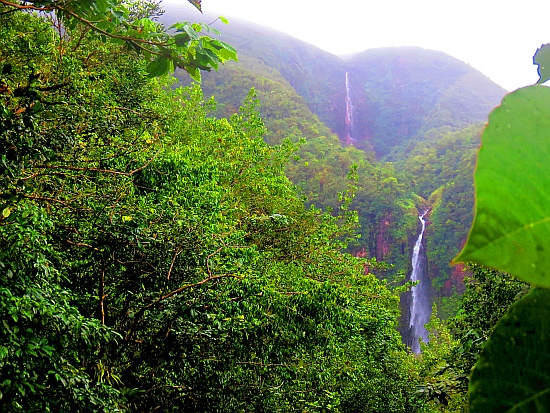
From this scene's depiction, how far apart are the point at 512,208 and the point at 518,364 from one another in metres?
0.06

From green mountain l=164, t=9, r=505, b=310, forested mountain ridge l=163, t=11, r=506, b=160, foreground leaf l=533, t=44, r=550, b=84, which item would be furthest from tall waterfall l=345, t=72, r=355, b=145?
foreground leaf l=533, t=44, r=550, b=84

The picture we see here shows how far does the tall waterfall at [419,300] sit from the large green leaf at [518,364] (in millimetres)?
18804

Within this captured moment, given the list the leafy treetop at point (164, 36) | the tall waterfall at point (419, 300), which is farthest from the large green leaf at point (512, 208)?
the tall waterfall at point (419, 300)

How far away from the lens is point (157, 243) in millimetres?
2691

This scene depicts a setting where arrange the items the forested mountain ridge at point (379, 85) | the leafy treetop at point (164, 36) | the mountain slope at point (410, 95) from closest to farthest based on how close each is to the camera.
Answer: the leafy treetop at point (164, 36) < the mountain slope at point (410, 95) < the forested mountain ridge at point (379, 85)

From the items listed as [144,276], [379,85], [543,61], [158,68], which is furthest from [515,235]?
[379,85]

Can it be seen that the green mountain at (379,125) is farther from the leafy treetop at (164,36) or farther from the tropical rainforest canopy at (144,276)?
the tropical rainforest canopy at (144,276)

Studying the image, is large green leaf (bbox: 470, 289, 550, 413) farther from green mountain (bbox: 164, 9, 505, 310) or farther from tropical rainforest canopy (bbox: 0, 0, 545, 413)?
green mountain (bbox: 164, 9, 505, 310)

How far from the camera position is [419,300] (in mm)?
19359

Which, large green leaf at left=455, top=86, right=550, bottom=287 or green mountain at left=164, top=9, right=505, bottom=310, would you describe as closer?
large green leaf at left=455, top=86, right=550, bottom=287

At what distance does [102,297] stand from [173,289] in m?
0.45

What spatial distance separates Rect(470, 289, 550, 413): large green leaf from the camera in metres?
0.14

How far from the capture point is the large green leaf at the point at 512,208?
0.13 meters

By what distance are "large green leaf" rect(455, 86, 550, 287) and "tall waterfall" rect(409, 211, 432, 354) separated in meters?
18.8
